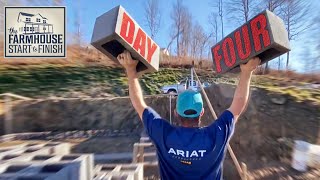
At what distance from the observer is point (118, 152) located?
1001 cm

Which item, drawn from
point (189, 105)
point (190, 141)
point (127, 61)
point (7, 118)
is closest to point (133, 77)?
point (127, 61)

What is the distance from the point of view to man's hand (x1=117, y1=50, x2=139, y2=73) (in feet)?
6.12

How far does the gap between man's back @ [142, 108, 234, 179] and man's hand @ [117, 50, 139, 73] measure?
0.38 meters

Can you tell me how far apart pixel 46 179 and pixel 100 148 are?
892cm

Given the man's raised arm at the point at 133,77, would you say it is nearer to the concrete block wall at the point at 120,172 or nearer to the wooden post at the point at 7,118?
the concrete block wall at the point at 120,172

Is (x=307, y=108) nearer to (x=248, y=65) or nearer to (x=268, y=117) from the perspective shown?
(x=268, y=117)

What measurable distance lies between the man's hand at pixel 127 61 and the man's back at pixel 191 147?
0.38m

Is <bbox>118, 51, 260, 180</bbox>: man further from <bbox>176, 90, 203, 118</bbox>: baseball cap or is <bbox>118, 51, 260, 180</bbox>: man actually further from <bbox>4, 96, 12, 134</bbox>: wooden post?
<bbox>4, 96, 12, 134</bbox>: wooden post

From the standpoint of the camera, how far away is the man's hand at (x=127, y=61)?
1866 mm

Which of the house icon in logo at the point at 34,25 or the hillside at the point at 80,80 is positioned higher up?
the house icon in logo at the point at 34,25

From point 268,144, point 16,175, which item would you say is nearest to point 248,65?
point 16,175

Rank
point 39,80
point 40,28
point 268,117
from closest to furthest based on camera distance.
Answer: point 268,117, point 40,28, point 39,80

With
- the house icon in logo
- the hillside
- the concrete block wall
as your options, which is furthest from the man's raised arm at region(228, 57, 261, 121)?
the house icon in logo

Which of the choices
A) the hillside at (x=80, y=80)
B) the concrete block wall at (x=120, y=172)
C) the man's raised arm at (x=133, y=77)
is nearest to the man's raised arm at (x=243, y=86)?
the man's raised arm at (x=133, y=77)
